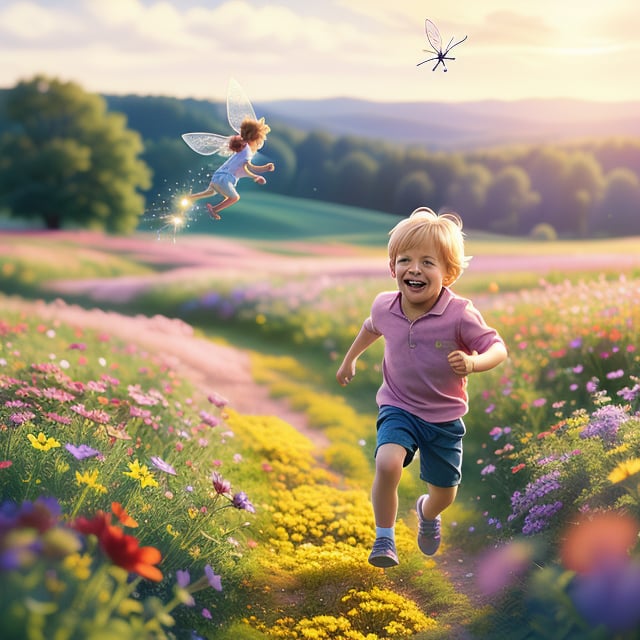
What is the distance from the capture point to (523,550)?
4.57 meters

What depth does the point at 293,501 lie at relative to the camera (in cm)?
588

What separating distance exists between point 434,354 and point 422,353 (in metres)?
0.06

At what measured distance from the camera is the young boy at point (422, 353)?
4238mm

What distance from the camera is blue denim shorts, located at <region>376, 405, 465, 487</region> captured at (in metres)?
4.29

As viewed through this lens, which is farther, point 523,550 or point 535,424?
point 535,424

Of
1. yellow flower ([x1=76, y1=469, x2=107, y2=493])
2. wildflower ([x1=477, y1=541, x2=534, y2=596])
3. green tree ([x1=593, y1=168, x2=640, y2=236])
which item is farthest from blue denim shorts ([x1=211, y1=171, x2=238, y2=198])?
green tree ([x1=593, y1=168, x2=640, y2=236])

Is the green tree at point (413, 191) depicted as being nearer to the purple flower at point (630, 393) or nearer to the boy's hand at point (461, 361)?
the purple flower at point (630, 393)

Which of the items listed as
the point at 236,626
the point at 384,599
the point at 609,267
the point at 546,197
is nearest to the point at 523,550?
the point at 384,599

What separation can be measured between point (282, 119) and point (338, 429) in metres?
15.1

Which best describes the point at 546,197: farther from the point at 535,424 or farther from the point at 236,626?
the point at 236,626

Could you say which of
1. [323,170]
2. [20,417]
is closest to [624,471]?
[20,417]

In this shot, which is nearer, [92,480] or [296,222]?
[92,480]

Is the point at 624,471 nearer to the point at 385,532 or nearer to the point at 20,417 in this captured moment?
the point at 385,532

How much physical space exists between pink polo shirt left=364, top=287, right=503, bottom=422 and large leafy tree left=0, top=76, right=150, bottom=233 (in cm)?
1333
